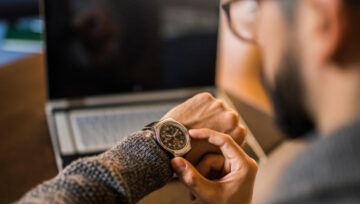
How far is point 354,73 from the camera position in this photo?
34cm

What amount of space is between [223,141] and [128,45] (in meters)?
0.44

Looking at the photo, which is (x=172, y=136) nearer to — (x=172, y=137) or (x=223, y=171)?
(x=172, y=137)

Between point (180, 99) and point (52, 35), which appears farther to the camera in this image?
point (180, 99)

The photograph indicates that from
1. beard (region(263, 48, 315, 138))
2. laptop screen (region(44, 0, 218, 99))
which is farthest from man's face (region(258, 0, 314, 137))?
laptop screen (region(44, 0, 218, 99))

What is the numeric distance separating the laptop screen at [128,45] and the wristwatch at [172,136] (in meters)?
0.38

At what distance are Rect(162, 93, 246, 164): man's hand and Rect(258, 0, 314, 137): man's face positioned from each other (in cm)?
25

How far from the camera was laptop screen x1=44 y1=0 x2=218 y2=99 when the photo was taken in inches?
37.1

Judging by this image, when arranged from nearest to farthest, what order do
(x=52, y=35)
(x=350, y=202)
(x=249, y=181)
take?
(x=350, y=202) → (x=249, y=181) → (x=52, y=35)

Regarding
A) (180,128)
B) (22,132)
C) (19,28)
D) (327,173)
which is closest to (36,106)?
Answer: (22,132)

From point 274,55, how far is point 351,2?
11cm

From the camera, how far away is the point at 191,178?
618 millimetres

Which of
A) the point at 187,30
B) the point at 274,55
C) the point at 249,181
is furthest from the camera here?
the point at 187,30

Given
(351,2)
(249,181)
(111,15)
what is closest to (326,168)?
(351,2)

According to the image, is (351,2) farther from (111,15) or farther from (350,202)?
(111,15)
